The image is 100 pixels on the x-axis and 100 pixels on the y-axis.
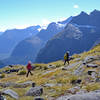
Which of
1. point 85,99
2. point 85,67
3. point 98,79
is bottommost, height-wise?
point 85,99

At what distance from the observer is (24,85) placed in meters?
20.2

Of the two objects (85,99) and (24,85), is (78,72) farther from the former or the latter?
(85,99)

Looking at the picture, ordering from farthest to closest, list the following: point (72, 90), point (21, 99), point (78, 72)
Result: point (78, 72)
point (72, 90)
point (21, 99)

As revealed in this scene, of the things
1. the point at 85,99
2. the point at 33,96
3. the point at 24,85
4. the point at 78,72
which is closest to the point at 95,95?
the point at 85,99

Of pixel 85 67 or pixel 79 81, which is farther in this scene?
pixel 85 67

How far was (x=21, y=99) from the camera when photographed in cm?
1488

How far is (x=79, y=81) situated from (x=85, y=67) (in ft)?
17.6

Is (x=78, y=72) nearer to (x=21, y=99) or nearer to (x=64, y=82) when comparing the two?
(x=64, y=82)

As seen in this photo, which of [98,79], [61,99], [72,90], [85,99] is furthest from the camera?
[98,79]

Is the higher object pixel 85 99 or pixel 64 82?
pixel 64 82

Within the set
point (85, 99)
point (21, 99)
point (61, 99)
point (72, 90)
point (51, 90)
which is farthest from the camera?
point (51, 90)

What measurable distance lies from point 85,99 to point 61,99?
8.83 ft

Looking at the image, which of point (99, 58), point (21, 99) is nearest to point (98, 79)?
point (21, 99)

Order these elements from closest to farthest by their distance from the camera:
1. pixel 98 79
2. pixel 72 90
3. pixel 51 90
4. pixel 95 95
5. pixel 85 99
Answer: pixel 85 99 < pixel 95 95 < pixel 72 90 < pixel 51 90 < pixel 98 79
